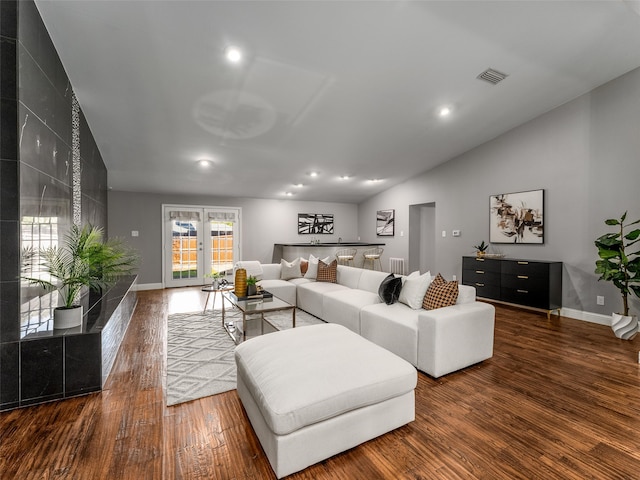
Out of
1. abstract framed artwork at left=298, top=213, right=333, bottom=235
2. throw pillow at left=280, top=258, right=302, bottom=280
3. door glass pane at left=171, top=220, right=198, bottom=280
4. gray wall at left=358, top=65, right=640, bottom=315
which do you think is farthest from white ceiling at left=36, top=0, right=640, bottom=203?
abstract framed artwork at left=298, top=213, right=333, bottom=235

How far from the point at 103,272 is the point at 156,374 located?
4.17 feet

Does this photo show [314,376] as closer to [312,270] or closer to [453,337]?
[453,337]

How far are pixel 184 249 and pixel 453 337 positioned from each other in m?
6.25

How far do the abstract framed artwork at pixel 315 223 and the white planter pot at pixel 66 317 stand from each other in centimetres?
644

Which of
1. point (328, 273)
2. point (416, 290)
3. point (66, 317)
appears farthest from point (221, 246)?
point (416, 290)

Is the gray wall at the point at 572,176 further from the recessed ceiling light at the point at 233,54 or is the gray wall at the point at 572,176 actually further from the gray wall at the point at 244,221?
the recessed ceiling light at the point at 233,54

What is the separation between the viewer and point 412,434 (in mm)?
1851

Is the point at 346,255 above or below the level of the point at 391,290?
above

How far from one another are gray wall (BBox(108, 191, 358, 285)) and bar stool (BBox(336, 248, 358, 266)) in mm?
1303

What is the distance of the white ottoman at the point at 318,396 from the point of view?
1.51 meters

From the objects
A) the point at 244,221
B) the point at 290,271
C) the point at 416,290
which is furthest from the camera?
the point at 244,221

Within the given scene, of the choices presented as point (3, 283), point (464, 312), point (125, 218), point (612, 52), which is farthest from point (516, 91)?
point (125, 218)

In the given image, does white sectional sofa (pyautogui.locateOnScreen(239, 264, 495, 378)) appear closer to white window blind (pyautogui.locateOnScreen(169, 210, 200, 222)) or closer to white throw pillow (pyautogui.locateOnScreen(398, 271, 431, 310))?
white throw pillow (pyautogui.locateOnScreen(398, 271, 431, 310))

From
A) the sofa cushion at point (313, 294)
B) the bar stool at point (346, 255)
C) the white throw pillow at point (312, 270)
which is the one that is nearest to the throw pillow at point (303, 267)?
the white throw pillow at point (312, 270)
